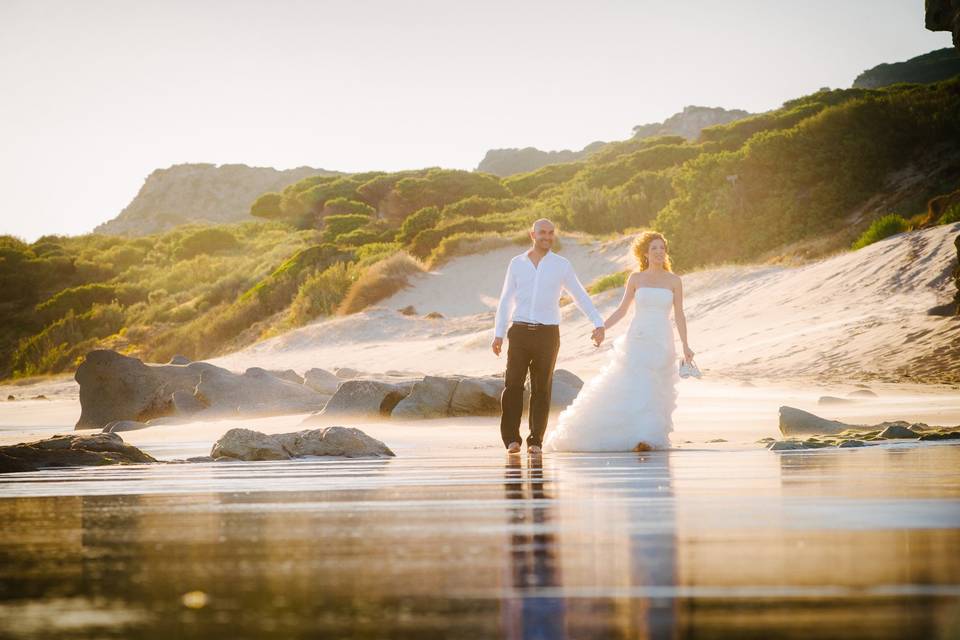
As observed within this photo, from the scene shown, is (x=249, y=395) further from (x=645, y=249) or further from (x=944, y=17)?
(x=944, y=17)

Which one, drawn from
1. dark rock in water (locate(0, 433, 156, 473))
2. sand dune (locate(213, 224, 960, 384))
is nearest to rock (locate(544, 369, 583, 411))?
sand dune (locate(213, 224, 960, 384))

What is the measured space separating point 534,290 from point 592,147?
123927mm

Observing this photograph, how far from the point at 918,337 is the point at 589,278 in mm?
18835

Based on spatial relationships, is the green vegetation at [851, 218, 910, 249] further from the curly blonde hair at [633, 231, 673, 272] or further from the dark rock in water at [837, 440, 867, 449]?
the dark rock in water at [837, 440, 867, 449]

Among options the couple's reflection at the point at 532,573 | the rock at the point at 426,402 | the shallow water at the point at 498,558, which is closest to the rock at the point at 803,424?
the shallow water at the point at 498,558

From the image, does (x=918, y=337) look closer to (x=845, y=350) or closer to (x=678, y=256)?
(x=845, y=350)

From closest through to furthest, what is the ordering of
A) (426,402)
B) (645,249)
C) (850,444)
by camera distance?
1. (850,444)
2. (645,249)
3. (426,402)

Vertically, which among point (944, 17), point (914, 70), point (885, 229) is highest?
point (914, 70)

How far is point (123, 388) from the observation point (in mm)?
17188

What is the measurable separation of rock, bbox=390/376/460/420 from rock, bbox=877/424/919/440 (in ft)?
20.0

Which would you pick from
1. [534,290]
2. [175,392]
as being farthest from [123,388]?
[534,290]

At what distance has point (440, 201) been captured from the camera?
64.1 meters

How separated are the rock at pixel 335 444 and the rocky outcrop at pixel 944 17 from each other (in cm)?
692

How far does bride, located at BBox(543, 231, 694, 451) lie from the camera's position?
29.2 ft
